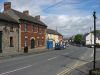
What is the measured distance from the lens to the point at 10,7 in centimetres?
5409

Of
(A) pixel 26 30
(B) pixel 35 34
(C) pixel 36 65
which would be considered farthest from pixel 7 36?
(C) pixel 36 65

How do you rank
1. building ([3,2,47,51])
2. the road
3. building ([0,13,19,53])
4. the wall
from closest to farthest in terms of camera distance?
the road → building ([0,13,19,53]) → the wall → building ([3,2,47,51])

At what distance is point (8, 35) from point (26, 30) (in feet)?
33.1

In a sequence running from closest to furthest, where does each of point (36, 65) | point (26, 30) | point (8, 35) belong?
1. point (36, 65)
2. point (8, 35)
3. point (26, 30)

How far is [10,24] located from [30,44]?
12.3 meters

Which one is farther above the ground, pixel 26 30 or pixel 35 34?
pixel 26 30

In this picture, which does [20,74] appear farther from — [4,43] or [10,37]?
[10,37]

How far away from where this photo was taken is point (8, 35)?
151 feet

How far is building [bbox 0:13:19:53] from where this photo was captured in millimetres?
43656

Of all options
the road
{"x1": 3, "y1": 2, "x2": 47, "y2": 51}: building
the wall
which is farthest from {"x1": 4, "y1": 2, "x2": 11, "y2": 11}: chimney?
the road

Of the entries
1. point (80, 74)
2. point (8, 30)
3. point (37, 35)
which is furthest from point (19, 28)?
point (80, 74)

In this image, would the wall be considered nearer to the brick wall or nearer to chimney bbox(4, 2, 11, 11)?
the brick wall

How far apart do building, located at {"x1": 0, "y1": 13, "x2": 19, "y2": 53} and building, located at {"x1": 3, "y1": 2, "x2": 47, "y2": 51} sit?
1.84 m

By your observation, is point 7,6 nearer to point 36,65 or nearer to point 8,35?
point 8,35
